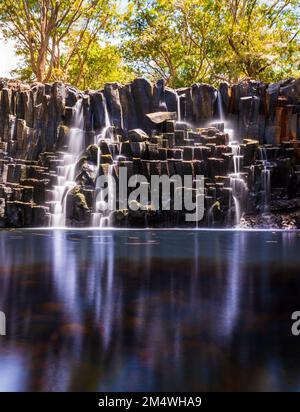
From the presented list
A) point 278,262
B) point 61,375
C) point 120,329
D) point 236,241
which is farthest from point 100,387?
point 236,241

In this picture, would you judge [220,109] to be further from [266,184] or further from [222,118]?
[266,184]

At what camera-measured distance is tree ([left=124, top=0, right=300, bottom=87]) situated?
2942cm

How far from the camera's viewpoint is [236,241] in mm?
14172

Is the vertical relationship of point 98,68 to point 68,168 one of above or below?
above

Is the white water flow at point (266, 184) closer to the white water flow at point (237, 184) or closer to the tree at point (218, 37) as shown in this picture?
the white water flow at point (237, 184)

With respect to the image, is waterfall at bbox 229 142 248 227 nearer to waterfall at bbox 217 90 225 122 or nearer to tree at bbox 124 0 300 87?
waterfall at bbox 217 90 225 122

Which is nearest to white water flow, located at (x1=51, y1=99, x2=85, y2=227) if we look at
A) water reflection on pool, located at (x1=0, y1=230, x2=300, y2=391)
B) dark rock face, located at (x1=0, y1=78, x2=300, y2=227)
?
dark rock face, located at (x1=0, y1=78, x2=300, y2=227)

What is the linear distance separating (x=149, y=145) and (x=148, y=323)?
16256mm

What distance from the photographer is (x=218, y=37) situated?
3081 centimetres

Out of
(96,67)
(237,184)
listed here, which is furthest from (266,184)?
(96,67)

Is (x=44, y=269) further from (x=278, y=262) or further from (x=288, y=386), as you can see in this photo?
(x=288, y=386)

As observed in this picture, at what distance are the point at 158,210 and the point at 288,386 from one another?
15985mm

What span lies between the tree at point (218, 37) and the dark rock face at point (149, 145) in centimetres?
713

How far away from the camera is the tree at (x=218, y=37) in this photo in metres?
29.4
